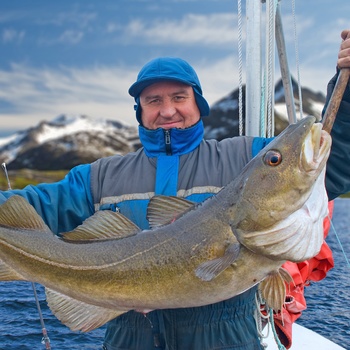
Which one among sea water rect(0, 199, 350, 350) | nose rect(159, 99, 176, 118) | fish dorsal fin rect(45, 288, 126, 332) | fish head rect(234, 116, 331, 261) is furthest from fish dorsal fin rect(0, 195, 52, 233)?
sea water rect(0, 199, 350, 350)

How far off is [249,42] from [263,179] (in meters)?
3.94

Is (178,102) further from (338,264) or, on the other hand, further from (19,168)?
(19,168)

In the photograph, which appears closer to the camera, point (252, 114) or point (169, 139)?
point (169, 139)

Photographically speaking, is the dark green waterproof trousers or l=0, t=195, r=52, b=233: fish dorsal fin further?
l=0, t=195, r=52, b=233: fish dorsal fin

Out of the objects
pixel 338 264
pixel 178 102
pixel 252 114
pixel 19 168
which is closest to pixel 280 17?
pixel 252 114

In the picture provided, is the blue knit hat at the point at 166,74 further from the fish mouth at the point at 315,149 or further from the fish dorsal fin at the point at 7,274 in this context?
the fish dorsal fin at the point at 7,274

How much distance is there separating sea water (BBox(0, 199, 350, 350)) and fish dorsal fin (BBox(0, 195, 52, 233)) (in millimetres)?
6193

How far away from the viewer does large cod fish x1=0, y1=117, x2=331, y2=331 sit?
130 inches

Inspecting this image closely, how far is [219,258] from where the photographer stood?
3.40 meters

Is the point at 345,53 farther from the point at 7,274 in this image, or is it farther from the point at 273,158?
the point at 7,274

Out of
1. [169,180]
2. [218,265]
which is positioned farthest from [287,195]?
[169,180]

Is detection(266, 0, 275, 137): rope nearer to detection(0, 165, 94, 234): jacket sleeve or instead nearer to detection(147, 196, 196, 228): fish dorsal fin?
detection(0, 165, 94, 234): jacket sleeve

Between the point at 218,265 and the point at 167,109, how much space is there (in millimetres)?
1764

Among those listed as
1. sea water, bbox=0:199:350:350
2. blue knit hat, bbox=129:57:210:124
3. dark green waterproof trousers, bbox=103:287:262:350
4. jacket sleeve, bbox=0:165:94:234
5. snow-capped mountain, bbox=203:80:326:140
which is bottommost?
sea water, bbox=0:199:350:350
